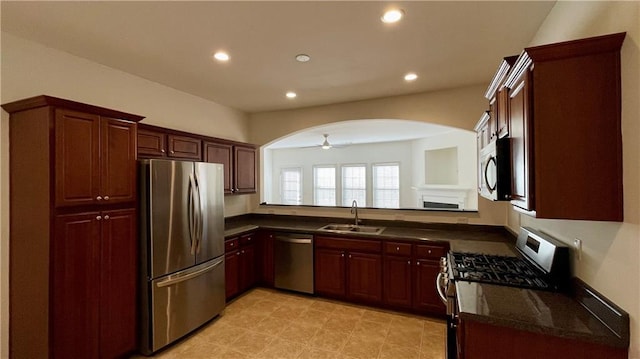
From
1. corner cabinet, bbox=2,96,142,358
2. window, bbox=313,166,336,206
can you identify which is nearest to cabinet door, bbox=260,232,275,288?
corner cabinet, bbox=2,96,142,358

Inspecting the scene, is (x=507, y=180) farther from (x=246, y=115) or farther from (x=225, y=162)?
(x=246, y=115)

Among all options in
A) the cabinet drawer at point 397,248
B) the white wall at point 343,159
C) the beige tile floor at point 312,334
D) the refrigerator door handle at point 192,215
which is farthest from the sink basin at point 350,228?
the white wall at point 343,159

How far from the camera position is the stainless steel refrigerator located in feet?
8.17

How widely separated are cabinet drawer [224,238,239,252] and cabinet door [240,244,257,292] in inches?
5.8

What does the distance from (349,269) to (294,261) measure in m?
0.77

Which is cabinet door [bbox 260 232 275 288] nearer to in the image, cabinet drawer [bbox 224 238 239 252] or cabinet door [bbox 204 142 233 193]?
cabinet drawer [bbox 224 238 239 252]

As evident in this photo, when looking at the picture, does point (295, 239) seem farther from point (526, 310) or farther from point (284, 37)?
point (526, 310)

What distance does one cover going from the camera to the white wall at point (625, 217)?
45.6 inches

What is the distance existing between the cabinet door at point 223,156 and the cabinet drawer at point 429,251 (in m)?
2.61

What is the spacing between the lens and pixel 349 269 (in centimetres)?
352

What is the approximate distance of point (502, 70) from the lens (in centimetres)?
178

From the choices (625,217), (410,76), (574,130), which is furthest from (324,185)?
(625,217)

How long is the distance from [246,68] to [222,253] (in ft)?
6.84

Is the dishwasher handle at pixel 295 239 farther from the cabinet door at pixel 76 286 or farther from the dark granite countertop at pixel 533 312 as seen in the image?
the dark granite countertop at pixel 533 312
